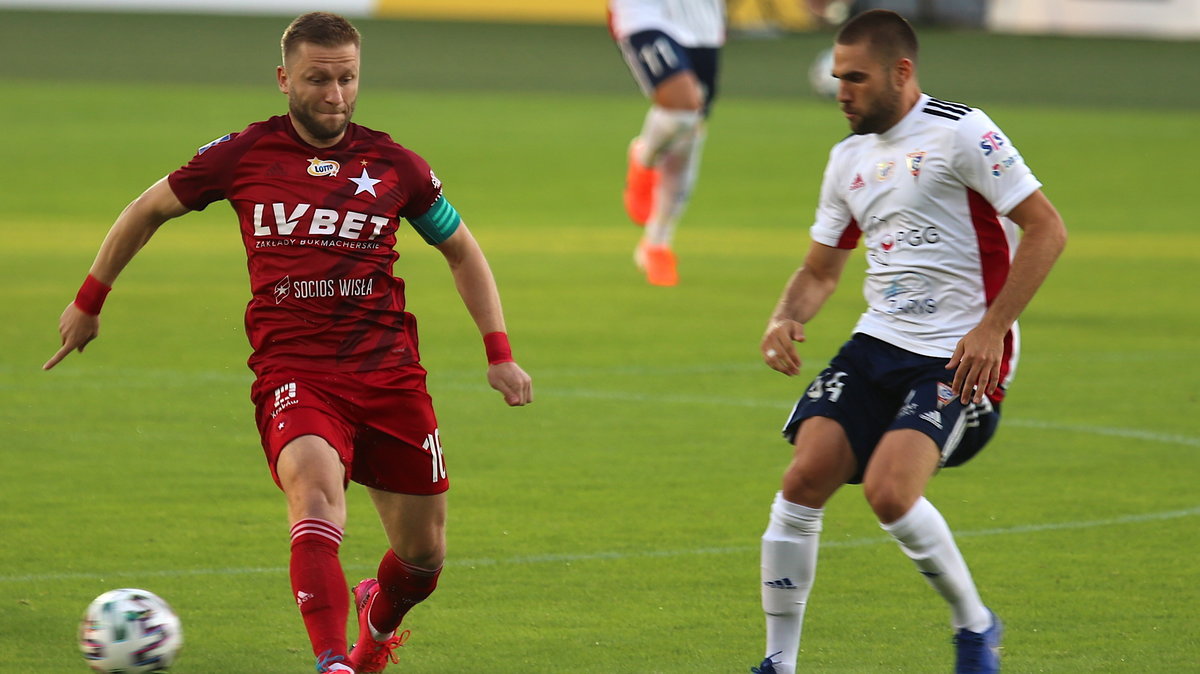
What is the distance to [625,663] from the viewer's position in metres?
5.54

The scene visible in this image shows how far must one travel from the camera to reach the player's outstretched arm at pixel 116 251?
5.25m

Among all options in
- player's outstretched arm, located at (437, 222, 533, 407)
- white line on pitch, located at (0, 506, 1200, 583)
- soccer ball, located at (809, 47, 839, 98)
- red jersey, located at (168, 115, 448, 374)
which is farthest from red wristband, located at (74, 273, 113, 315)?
soccer ball, located at (809, 47, 839, 98)

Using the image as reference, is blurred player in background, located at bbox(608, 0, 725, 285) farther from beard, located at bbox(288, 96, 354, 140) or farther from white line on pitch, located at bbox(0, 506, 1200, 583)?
beard, located at bbox(288, 96, 354, 140)

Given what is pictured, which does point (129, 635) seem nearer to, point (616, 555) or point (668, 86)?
point (616, 555)

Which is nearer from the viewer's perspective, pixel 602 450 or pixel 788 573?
pixel 788 573

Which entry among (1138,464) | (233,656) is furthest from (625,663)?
(1138,464)

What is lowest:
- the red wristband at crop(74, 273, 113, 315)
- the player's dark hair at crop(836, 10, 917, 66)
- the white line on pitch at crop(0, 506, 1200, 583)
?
the white line on pitch at crop(0, 506, 1200, 583)

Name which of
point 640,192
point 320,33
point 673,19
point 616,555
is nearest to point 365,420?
point 320,33

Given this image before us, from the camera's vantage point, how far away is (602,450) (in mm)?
8531

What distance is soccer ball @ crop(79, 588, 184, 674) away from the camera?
506 cm

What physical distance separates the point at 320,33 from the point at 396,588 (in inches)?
62.5

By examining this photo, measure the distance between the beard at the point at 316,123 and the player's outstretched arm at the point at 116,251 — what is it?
41 cm

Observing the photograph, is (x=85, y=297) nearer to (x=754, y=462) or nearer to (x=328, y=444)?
(x=328, y=444)

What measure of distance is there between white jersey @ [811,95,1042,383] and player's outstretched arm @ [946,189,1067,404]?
0.55 ft
